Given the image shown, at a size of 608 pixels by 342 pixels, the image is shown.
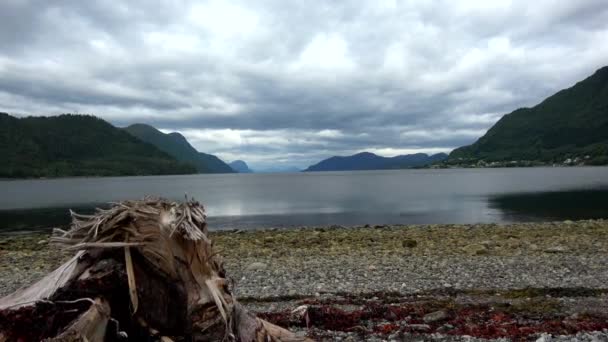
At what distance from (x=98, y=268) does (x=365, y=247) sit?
21.4m

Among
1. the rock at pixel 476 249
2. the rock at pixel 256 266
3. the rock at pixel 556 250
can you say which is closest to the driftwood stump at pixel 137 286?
the rock at pixel 256 266

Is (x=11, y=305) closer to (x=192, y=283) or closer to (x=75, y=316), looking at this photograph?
(x=75, y=316)

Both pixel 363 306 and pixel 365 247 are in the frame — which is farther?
pixel 365 247

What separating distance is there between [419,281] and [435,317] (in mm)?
5115

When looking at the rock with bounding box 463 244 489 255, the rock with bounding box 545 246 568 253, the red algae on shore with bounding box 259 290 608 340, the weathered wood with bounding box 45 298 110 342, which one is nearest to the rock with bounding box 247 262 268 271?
the red algae on shore with bounding box 259 290 608 340

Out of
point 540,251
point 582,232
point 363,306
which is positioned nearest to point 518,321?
point 363,306

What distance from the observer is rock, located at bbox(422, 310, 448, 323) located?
406 inches

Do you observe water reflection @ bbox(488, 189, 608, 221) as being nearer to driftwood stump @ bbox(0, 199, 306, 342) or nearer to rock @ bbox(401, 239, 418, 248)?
rock @ bbox(401, 239, 418, 248)

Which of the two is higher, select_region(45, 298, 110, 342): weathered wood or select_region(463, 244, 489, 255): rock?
select_region(45, 298, 110, 342): weathered wood

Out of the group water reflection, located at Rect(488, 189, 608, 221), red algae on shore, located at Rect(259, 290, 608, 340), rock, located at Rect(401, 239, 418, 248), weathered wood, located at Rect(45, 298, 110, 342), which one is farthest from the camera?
water reflection, located at Rect(488, 189, 608, 221)

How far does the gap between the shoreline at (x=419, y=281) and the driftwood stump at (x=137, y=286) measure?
3.47ft

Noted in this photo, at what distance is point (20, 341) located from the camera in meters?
3.96

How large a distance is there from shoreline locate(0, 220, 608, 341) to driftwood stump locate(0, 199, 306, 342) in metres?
1.06

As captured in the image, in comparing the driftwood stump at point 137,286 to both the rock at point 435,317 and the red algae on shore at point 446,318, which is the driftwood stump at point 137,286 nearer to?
the red algae on shore at point 446,318
